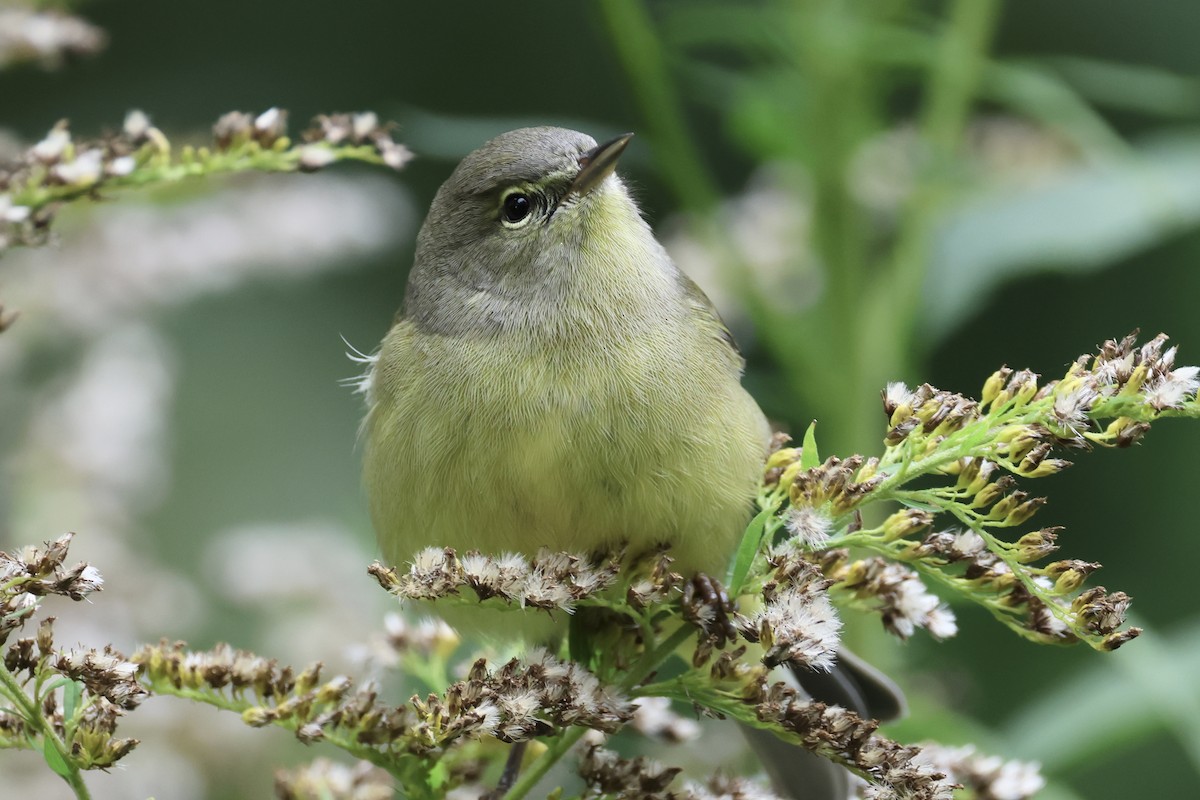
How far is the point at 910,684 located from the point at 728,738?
41 cm

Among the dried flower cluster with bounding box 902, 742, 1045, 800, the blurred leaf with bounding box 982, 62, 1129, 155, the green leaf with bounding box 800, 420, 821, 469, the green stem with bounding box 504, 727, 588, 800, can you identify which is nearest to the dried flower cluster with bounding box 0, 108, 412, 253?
the green leaf with bounding box 800, 420, 821, 469

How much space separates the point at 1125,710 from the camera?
2.63 metres

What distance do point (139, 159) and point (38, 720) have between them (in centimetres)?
80

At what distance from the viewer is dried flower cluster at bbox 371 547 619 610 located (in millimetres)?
1697

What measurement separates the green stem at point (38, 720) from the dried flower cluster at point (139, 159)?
60cm

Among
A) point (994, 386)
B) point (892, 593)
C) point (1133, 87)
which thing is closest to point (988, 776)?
point (892, 593)

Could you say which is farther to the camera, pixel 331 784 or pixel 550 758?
pixel 331 784

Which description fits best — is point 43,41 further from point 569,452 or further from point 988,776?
point 988,776

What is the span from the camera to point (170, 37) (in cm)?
668

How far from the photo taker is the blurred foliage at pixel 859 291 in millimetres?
3037

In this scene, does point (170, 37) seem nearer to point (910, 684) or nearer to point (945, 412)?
point (910, 684)

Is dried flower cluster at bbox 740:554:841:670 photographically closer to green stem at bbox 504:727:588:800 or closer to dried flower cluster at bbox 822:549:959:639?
dried flower cluster at bbox 822:549:959:639

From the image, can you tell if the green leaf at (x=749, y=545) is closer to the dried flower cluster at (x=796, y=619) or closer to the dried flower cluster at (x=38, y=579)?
the dried flower cluster at (x=796, y=619)

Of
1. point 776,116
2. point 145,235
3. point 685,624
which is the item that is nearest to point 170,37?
point 145,235
